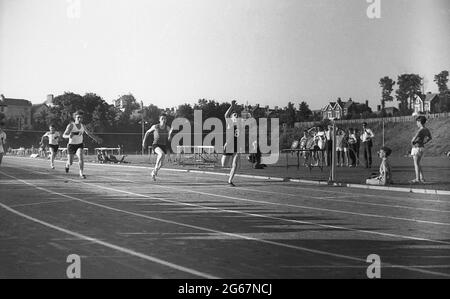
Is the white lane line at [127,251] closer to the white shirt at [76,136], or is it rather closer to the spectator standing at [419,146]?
the white shirt at [76,136]

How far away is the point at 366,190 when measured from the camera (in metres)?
15.0

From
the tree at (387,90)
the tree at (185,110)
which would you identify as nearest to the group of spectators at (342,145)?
the tree at (185,110)

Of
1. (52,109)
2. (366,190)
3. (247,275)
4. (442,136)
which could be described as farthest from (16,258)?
(52,109)

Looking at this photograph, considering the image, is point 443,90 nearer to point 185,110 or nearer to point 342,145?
point 185,110

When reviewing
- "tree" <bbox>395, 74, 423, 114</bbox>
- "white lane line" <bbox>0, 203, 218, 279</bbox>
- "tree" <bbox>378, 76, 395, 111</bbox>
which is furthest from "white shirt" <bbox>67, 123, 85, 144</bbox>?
"tree" <bbox>378, 76, 395, 111</bbox>

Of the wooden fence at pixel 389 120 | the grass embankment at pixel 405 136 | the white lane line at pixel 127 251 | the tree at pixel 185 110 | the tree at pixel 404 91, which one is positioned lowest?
the white lane line at pixel 127 251

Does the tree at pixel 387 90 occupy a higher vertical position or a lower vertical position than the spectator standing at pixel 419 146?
higher

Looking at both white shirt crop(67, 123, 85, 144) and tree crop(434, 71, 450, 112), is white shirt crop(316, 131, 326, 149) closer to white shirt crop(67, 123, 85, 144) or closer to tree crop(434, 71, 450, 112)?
white shirt crop(67, 123, 85, 144)

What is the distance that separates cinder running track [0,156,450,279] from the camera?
223 inches

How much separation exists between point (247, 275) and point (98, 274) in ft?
4.58

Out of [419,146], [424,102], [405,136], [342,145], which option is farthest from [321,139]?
[424,102]

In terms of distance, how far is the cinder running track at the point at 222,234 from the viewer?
5656 millimetres

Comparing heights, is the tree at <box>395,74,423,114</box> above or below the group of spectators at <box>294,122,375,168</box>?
above

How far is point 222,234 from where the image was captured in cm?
770
